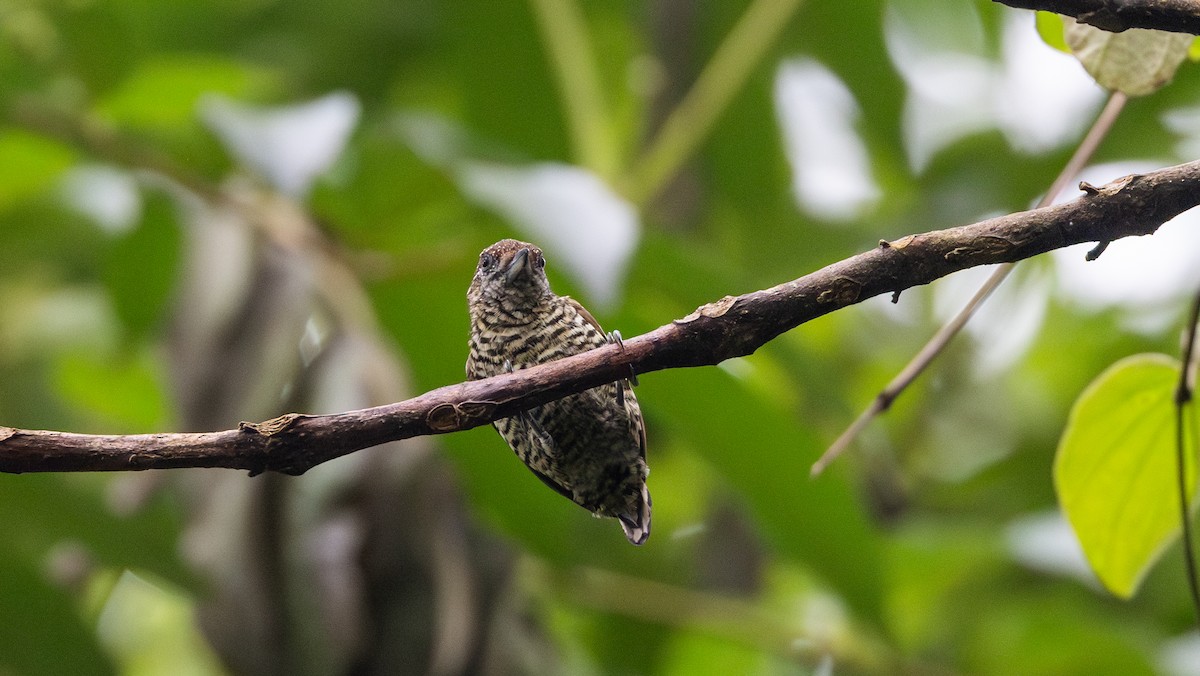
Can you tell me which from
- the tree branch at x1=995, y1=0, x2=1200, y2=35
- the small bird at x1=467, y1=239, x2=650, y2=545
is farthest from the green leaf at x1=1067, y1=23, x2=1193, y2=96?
the small bird at x1=467, y1=239, x2=650, y2=545

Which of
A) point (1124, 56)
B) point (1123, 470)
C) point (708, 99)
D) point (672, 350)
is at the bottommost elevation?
point (1123, 470)

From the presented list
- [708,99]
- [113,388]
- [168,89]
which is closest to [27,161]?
[168,89]

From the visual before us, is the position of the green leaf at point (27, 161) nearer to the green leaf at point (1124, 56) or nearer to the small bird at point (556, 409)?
the small bird at point (556, 409)

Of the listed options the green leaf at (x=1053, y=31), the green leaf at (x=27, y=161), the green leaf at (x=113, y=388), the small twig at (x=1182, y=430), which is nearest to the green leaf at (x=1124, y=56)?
the green leaf at (x=1053, y=31)

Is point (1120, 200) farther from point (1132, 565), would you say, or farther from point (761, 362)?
point (761, 362)

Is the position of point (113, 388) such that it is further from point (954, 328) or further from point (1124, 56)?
point (1124, 56)

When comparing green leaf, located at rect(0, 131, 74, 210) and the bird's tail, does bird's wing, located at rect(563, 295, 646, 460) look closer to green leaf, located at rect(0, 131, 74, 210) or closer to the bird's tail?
the bird's tail
